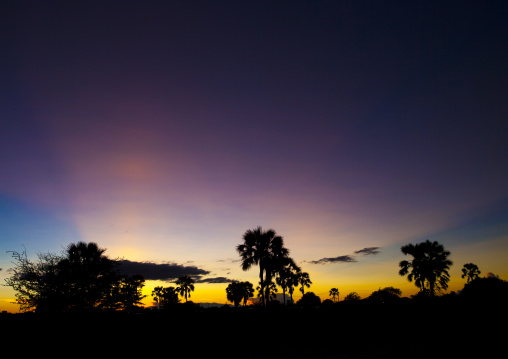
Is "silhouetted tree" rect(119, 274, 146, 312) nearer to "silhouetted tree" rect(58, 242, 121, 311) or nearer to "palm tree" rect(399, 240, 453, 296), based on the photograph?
"silhouetted tree" rect(58, 242, 121, 311)

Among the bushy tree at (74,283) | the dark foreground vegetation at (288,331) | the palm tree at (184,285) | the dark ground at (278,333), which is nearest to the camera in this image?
the dark ground at (278,333)

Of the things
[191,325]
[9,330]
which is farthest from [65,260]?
[191,325]

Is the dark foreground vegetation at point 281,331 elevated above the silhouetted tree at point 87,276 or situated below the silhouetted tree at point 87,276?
below

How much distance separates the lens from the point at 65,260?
26.4 m

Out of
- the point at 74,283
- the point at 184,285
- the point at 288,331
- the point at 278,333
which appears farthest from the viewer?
the point at 184,285

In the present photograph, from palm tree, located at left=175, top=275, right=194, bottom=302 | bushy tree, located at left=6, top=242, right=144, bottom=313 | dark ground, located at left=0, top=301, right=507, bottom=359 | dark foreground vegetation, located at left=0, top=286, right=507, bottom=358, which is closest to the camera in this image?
dark ground, located at left=0, top=301, right=507, bottom=359

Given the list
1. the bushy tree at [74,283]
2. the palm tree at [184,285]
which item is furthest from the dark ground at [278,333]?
the palm tree at [184,285]

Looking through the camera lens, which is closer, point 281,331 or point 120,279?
point 281,331

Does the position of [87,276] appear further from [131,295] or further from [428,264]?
[428,264]

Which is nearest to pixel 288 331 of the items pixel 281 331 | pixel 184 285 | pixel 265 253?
pixel 281 331

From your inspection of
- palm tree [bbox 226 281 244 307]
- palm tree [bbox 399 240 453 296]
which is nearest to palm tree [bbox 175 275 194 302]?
palm tree [bbox 226 281 244 307]

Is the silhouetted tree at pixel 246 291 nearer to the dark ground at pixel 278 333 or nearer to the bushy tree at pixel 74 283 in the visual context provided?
the bushy tree at pixel 74 283

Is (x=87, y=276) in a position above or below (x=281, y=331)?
above

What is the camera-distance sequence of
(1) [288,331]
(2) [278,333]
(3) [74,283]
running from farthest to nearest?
1. (3) [74,283]
2. (1) [288,331]
3. (2) [278,333]
